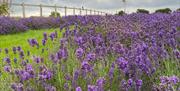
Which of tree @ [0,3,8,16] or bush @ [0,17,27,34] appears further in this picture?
tree @ [0,3,8,16]

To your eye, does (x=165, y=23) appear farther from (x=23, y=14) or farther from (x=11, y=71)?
(x=23, y=14)

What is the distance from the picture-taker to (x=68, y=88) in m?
4.02

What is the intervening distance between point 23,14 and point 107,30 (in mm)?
20491

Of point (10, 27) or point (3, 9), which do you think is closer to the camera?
point (10, 27)

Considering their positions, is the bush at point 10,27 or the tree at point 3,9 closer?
the bush at point 10,27

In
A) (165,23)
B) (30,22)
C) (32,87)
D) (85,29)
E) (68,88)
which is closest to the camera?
(68,88)

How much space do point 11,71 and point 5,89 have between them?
0.43m

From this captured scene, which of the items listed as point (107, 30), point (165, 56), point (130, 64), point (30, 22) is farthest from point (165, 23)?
point (30, 22)

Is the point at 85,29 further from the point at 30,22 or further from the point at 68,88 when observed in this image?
the point at 30,22

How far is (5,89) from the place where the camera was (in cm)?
458

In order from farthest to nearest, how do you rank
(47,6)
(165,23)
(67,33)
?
1. (47,6)
2. (165,23)
3. (67,33)

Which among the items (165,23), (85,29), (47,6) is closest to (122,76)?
(165,23)

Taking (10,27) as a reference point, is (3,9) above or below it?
above

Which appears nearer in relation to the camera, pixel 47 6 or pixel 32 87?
pixel 32 87
